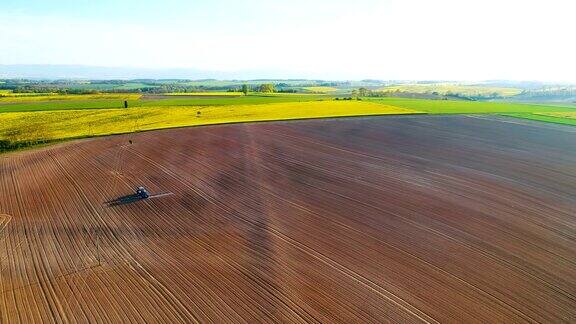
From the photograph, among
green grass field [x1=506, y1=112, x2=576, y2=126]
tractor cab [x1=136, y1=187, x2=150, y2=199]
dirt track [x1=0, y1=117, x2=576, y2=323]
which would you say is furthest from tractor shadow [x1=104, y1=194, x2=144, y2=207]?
green grass field [x1=506, y1=112, x2=576, y2=126]

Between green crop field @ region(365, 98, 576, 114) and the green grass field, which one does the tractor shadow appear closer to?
green crop field @ region(365, 98, 576, 114)

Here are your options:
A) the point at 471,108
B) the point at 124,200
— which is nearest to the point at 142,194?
the point at 124,200

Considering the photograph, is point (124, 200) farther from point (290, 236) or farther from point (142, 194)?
point (290, 236)

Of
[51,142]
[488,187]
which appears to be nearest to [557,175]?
[488,187]

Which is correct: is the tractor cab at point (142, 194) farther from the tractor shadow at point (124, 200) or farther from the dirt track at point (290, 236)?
the dirt track at point (290, 236)

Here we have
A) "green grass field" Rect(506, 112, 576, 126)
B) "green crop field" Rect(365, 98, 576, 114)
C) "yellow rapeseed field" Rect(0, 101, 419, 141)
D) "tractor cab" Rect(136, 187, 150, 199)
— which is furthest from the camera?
"green crop field" Rect(365, 98, 576, 114)
